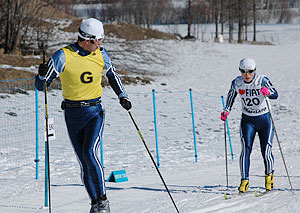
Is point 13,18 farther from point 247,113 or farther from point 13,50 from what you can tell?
point 247,113

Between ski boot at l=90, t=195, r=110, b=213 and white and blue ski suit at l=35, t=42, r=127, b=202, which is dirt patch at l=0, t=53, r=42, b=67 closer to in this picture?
white and blue ski suit at l=35, t=42, r=127, b=202

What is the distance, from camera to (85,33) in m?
4.24

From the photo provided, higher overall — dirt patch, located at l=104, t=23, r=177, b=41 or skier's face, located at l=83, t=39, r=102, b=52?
skier's face, located at l=83, t=39, r=102, b=52

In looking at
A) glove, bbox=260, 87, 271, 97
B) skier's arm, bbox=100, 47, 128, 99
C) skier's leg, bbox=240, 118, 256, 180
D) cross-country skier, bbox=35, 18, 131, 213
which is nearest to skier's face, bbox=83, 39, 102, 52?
cross-country skier, bbox=35, 18, 131, 213

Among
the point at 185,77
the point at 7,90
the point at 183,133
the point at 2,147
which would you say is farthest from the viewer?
the point at 185,77

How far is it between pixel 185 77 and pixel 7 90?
12.1m

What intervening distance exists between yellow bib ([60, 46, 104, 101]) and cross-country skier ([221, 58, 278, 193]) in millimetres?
2473

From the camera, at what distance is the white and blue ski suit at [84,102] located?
13.9ft

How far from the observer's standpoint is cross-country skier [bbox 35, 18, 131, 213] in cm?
422

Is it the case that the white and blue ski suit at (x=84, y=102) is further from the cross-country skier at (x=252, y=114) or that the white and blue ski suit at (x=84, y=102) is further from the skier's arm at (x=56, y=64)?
the cross-country skier at (x=252, y=114)

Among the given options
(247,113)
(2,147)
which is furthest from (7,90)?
(247,113)

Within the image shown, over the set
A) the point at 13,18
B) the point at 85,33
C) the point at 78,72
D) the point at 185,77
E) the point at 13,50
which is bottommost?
the point at 185,77

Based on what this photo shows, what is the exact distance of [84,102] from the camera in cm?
432

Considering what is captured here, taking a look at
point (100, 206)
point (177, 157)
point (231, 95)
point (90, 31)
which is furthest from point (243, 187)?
point (177, 157)
